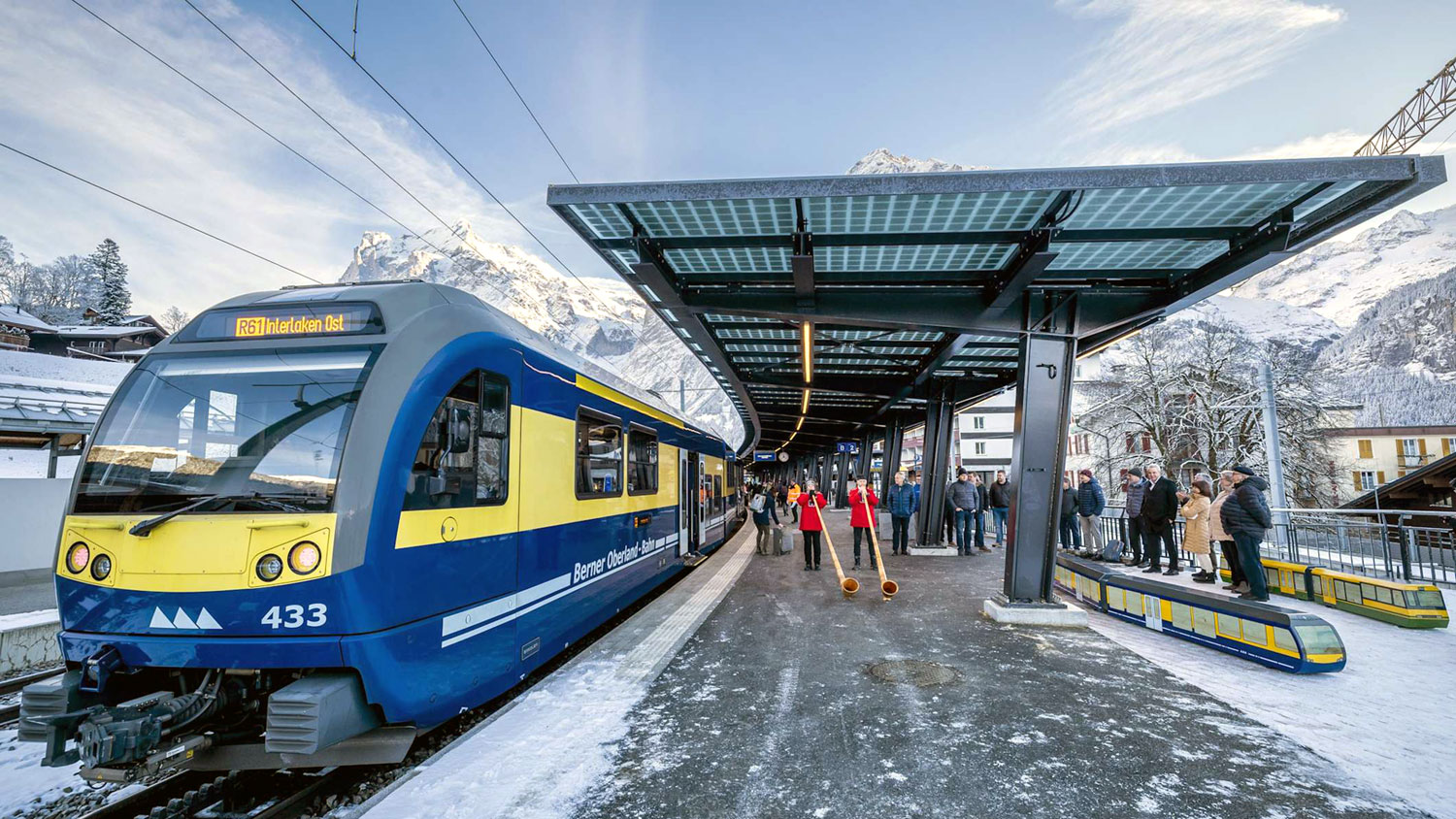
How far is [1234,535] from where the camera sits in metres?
7.77

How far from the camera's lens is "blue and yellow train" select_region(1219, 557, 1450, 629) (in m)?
6.97

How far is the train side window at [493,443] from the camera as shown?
4.65 m

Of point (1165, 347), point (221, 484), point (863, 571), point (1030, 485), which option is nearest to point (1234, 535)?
point (1030, 485)

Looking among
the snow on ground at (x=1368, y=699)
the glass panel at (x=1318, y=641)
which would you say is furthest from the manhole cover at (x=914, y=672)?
the glass panel at (x=1318, y=641)

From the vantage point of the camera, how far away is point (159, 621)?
3.63m

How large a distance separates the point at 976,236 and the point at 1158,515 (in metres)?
6.45

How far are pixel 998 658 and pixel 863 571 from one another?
221 inches

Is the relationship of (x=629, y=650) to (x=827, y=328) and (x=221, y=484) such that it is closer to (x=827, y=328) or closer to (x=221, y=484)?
(x=221, y=484)

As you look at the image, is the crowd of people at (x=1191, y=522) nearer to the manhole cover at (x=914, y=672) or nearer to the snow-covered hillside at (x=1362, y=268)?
the manhole cover at (x=914, y=672)

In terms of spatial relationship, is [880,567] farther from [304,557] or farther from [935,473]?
[304,557]

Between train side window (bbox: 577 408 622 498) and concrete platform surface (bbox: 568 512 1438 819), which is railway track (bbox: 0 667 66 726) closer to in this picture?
train side window (bbox: 577 408 622 498)

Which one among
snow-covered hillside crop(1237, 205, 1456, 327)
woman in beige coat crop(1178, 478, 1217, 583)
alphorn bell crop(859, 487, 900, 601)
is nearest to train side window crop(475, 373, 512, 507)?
alphorn bell crop(859, 487, 900, 601)

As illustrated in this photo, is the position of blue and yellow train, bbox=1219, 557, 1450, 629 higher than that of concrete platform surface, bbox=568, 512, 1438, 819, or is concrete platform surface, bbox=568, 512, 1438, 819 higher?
blue and yellow train, bbox=1219, 557, 1450, 629

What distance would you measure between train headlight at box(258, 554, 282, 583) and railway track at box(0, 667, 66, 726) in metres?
2.65
